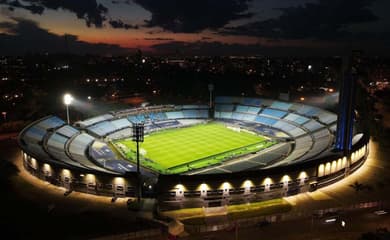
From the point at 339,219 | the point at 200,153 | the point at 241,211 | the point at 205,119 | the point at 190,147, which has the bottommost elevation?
the point at 241,211

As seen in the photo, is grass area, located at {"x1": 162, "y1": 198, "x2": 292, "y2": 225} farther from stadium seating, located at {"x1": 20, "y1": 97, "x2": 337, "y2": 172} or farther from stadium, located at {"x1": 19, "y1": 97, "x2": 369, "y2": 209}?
stadium seating, located at {"x1": 20, "y1": 97, "x2": 337, "y2": 172}

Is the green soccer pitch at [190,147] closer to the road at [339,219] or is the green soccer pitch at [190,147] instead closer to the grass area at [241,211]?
the grass area at [241,211]

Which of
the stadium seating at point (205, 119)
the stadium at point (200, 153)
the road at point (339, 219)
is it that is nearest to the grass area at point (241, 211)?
the stadium at point (200, 153)

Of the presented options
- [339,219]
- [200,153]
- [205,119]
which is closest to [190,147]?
[200,153]

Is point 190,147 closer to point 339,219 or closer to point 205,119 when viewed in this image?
point 205,119

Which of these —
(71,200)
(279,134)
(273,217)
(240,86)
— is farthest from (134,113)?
(240,86)

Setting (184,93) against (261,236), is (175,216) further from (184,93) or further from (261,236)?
(184,93)

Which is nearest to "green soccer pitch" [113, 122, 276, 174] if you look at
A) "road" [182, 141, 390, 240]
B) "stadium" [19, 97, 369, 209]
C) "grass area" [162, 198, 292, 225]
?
"stadium" [19, 97, 369, 209]
